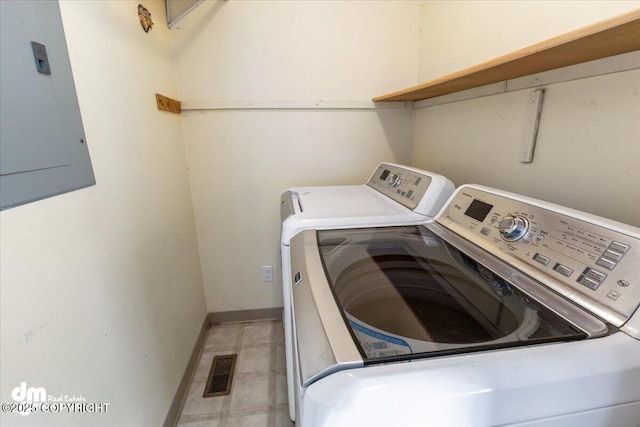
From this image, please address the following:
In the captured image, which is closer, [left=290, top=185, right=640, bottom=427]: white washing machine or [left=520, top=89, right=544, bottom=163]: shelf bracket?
[left=290, top=185, right=640, bottom=427]: white washing machine

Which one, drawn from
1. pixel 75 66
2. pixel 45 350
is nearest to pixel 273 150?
pixel 75 66

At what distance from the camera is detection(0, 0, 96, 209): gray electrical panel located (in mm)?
669

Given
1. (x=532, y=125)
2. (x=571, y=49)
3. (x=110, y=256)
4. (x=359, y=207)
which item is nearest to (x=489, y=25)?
(x=532, y=125)

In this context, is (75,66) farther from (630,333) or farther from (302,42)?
(630,333)

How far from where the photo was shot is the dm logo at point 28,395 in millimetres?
655

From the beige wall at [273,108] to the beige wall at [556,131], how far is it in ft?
1.60

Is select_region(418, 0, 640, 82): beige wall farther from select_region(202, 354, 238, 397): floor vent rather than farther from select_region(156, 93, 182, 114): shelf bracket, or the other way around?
select_region(202, 354, 238, 397): floor vent

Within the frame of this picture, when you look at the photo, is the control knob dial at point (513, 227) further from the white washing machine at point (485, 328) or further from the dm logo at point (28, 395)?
the dm logo at point (28, 395)

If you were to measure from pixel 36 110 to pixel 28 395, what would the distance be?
2.28 ft

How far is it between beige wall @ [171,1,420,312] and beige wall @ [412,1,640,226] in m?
0.49

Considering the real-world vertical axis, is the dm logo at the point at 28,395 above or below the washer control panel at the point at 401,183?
below

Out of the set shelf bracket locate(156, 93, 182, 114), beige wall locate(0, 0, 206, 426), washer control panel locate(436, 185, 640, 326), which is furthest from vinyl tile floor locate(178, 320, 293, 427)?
shelf bracket locate(156, 93, 182, 114)

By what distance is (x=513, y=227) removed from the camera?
2.77 feet

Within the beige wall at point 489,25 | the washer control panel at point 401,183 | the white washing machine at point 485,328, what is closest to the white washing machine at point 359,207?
the washer control panel at point 401,183
